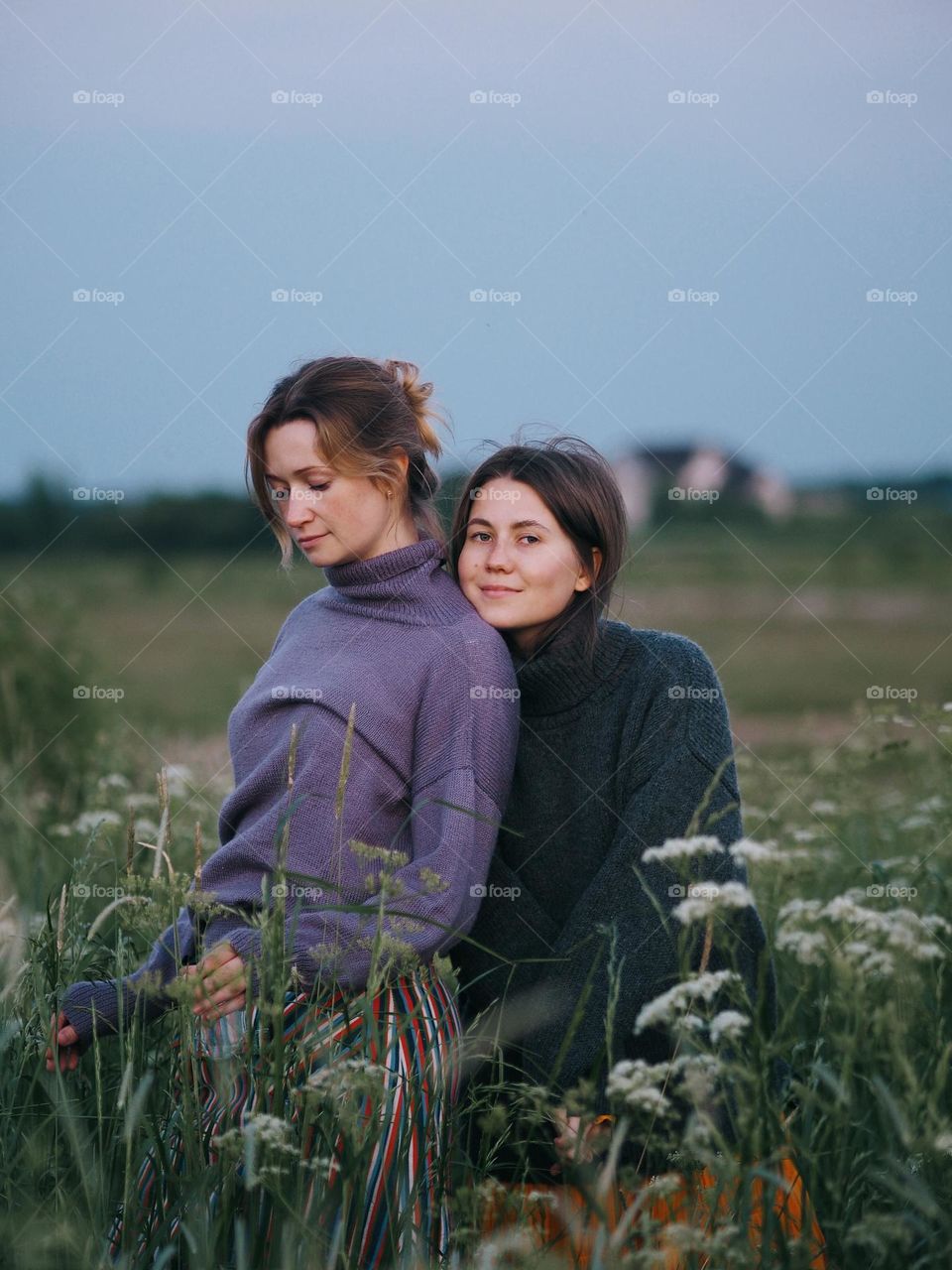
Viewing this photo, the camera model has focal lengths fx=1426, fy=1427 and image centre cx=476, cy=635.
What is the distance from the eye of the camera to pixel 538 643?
2617mm

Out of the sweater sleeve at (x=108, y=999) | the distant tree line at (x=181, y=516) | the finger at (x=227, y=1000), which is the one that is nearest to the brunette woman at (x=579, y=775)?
the finger at (x=227, y=1000)

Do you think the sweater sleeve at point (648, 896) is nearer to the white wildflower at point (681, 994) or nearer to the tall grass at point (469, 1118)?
the tall grass at point (469, 1118)

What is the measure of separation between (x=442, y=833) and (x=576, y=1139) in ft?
1.79

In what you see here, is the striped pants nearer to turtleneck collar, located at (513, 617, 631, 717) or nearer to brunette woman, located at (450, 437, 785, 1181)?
brunette woman, located at (450, 437, 785, 1181)

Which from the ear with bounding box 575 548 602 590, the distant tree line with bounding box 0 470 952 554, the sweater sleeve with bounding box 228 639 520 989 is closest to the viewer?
the sweater sleeve with bounding box 228 639 520 989

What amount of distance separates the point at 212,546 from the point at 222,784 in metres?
11.4

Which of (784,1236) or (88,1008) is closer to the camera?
(784,1236)

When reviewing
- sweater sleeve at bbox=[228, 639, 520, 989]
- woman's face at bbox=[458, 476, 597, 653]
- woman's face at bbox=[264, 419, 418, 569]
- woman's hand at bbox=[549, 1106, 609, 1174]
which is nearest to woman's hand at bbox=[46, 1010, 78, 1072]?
sweater sleeve at bbox=[228, 639, 520, 989]

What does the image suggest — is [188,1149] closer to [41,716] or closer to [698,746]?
[698,746]

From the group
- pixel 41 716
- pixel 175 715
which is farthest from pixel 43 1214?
pixel 175 715

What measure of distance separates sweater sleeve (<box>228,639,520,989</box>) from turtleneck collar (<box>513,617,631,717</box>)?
94 mm

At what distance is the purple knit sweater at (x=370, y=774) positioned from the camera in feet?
7.45

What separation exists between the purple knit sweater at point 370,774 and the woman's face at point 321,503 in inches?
2.0

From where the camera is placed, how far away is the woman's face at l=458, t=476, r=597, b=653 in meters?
2.56
